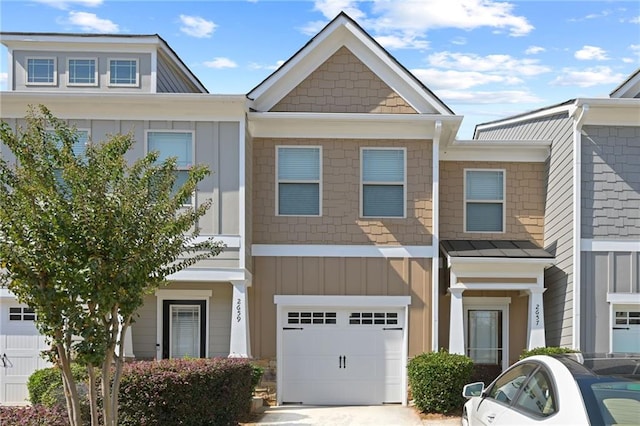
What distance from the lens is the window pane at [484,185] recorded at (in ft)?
60.9

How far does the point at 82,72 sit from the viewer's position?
18.6m

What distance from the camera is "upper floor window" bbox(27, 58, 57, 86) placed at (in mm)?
18625

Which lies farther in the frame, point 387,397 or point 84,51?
point 84,51

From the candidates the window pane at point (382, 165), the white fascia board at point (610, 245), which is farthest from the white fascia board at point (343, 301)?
the white fascia board at point (610, 245)

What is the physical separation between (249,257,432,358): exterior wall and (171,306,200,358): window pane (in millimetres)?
1270

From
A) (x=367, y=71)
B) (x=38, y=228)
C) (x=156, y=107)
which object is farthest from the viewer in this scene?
(x=367, y=71)

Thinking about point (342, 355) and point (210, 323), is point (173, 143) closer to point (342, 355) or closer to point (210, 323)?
point (210, 323)

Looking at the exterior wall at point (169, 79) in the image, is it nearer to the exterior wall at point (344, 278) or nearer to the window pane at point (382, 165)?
the exterior wall at point (344, 278)

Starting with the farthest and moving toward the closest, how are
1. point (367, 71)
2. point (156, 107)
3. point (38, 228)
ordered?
1. point (367, 71)
2. point (156, 107)
3. point (38, 228)

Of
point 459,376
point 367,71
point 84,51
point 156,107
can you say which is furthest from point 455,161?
point 84,51

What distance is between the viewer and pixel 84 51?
18.6m

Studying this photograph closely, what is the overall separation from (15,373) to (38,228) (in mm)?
9366

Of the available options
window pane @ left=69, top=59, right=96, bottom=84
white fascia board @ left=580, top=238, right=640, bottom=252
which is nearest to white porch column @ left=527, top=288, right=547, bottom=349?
white fascia board @ left=580, top=238, right=640, bottom=252

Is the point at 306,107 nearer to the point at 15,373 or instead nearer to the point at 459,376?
the point at 459,376
